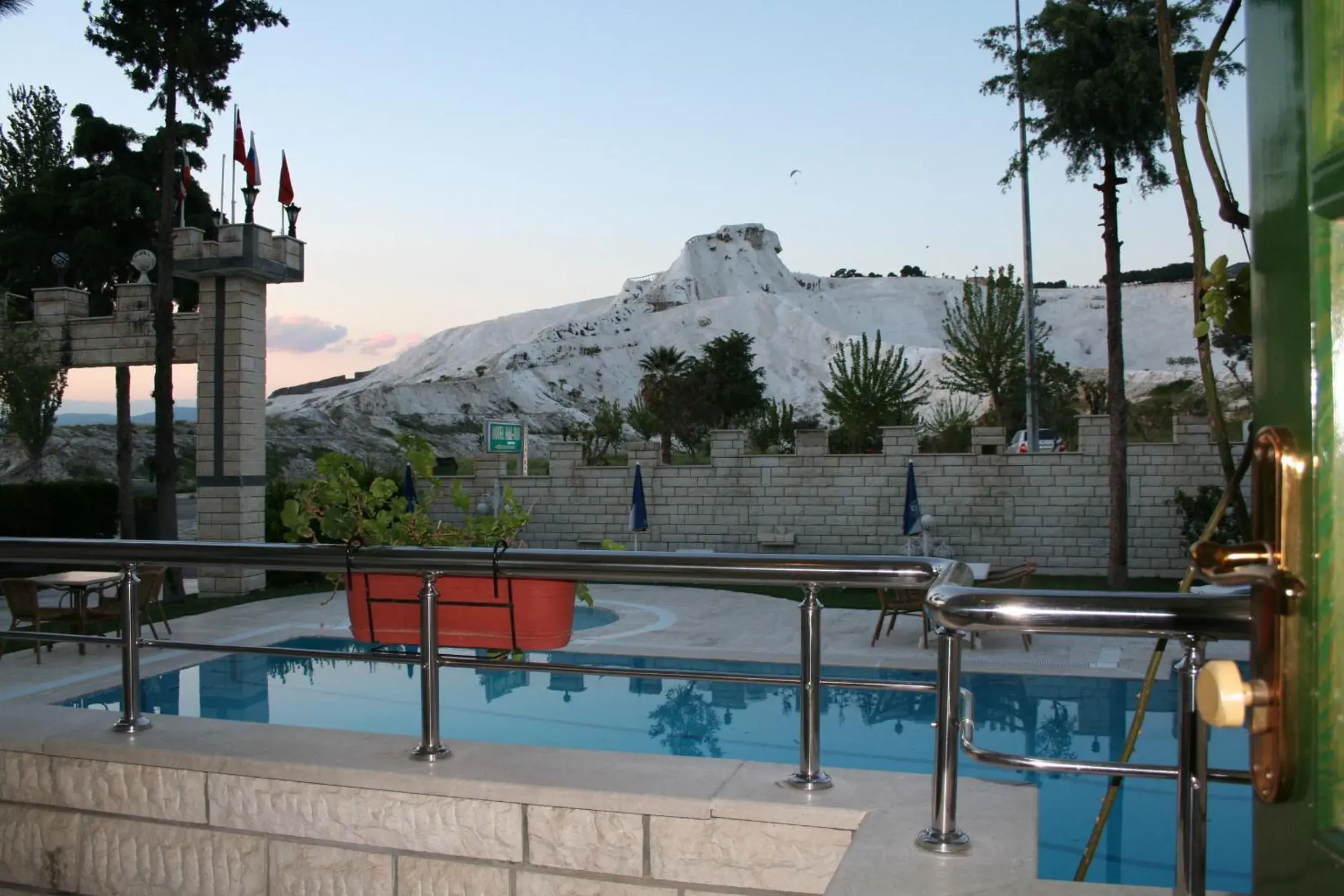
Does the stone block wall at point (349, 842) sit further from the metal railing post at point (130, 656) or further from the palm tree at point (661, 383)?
the palm tree at point (661, 383)

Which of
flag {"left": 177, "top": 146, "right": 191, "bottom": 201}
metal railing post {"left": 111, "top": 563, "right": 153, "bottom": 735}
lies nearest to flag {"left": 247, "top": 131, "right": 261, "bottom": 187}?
flag {"left": 177, "top": 146, "right": 191, "bottom": 201}

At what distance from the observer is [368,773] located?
251 cm

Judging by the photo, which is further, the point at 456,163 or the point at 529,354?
the point at 529,354

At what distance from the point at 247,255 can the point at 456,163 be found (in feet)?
14.9

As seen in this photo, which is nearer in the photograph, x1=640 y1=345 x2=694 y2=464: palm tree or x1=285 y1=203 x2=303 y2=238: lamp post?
x1=285 y1=203 x2=303 y2=238: lamp post

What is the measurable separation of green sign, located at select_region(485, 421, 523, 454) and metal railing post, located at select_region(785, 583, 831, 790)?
14.8m

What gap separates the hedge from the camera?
1465 cm

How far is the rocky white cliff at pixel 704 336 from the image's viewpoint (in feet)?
238

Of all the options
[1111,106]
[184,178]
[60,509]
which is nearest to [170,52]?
[184,178]

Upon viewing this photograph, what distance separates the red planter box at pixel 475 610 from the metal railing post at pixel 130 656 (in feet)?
1.99

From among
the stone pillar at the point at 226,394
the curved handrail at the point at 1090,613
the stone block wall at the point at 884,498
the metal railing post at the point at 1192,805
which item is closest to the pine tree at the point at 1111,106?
the stone block wall at the point at 884,498

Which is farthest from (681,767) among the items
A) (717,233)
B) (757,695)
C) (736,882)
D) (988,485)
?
(717,233)

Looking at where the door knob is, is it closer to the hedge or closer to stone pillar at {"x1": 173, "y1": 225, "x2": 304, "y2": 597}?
stone pillar at {"x1": 173, "y1": 225, "x2": 304, "y2": 597}

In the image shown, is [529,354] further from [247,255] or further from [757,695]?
[757,695]
